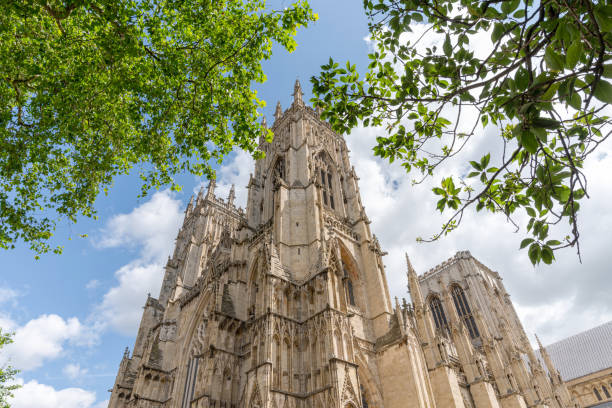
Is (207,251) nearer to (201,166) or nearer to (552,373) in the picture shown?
(201,166)

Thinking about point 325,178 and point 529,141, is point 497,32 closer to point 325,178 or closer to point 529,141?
point 529,141

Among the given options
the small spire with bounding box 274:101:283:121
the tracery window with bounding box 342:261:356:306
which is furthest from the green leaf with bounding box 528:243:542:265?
the small spire with bounding box 274:101:283:121

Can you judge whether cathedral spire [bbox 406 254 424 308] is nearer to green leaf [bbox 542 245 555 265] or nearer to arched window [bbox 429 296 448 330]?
green leaf [bbox 542 245 555 265]

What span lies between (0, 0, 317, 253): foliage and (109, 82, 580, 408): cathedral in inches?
349

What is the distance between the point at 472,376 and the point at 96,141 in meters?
25.0

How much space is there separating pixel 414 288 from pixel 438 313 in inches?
908

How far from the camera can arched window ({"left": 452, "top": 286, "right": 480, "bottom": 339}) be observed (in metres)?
38.2

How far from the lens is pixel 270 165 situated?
92.7 feet

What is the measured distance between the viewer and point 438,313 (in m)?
42.2

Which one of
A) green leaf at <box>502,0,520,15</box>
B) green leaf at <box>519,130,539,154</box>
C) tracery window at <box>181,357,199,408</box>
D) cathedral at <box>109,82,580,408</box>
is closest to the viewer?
green leaf at <box>519,130,539,154</box>

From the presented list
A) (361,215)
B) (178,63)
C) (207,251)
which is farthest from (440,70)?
(207,251)

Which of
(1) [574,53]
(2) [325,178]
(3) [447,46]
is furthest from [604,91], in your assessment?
(2) [325,178]

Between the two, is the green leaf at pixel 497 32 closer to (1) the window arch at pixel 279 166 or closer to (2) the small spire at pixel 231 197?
(1) the window arch at pixel 279 166

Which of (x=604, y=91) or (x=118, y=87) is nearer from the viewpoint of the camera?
(x=604, y=91)
